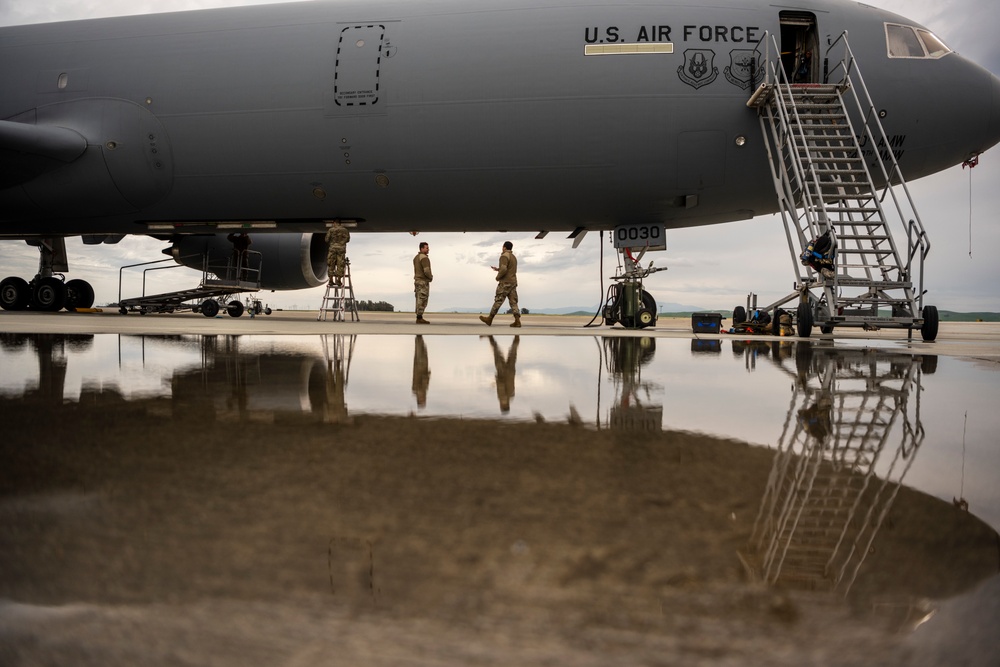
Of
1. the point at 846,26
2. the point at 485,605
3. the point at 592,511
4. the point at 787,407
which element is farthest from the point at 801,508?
the point at 846,26

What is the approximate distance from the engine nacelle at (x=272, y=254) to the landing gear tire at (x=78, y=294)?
182 cm

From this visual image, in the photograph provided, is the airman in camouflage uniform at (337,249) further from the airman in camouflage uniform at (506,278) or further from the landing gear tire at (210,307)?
the landing gear tire at (210,307)

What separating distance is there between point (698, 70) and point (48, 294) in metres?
11.8

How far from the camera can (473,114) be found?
23.6 feet

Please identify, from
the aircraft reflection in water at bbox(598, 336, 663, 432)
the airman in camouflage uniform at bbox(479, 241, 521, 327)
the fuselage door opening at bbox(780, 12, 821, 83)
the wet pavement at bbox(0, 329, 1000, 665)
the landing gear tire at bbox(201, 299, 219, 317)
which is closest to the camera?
the wet pavement at bbox(0, 329, 1000, 665)

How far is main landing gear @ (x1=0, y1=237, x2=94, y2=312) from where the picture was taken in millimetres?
10883

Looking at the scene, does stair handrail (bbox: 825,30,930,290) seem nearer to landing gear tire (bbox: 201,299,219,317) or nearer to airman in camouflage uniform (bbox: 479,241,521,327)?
airman in camouflage uniform (bbox: 479,241,521,327)

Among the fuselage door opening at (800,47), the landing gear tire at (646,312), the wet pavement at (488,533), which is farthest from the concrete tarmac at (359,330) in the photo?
the wet pavement at (488,533)

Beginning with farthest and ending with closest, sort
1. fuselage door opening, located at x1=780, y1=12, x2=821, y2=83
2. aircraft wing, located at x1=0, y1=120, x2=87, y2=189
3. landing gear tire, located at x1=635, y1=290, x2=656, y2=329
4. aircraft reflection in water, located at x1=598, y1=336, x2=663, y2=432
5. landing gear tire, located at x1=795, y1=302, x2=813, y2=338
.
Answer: landing gear tire, located at x1=635, y1=290, x2=656, y2=329 → aircraft wing, located at x1=0, y1=120, x2=87, y2=189 → fuselage door opening, located at x1=780, y1=12, x2=821, y2=83 → landing gear tire, located at x1=795, y1=302, x2=813, y2=338 → aircraft reflection in water, located at x1=598, y1=336, x2=663, y2=432

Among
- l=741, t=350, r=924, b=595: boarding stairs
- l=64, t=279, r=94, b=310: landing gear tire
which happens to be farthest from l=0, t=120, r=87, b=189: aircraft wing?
l=741, t=350, r=924, b=595: boarding stairs

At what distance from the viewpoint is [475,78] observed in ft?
23.5

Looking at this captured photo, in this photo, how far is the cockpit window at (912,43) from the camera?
22.9 ft

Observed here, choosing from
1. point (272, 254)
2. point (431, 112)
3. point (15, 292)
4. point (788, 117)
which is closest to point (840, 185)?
point (788, 117)

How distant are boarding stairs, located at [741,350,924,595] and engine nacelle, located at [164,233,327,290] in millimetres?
10899
